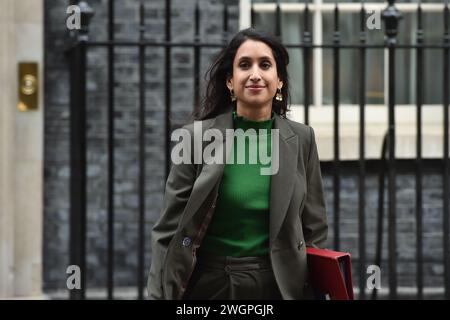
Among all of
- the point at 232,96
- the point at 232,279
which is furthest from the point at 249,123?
the point at 232,279

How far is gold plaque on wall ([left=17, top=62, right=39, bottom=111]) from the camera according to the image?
28.6ft

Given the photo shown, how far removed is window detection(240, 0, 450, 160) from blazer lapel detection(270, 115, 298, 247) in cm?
531

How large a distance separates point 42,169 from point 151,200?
0.94 m

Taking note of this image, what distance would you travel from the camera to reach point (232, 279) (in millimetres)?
4094

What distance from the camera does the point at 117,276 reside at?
30.5 ft

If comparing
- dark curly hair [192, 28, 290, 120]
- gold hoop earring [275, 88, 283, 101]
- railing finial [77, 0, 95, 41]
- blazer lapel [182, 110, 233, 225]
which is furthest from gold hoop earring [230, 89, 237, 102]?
railing finial [77, 0, 95, 41]

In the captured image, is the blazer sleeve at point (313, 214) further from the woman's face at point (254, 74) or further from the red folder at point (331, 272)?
the woman's face at point (254, 74)

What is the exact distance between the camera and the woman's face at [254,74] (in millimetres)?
4145

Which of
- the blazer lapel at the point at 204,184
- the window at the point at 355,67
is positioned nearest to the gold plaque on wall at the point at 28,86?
the window at the point at 355,67

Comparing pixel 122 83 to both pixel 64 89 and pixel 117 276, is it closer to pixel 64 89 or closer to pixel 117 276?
pixel 64 89

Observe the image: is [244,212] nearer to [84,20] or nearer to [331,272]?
[331,272]

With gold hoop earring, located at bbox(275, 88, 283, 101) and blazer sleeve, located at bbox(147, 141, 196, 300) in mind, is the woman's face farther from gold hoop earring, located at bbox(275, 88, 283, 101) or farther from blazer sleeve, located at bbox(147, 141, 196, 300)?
blazer sleeve, located at bbox(147, 141, 196, 300)
